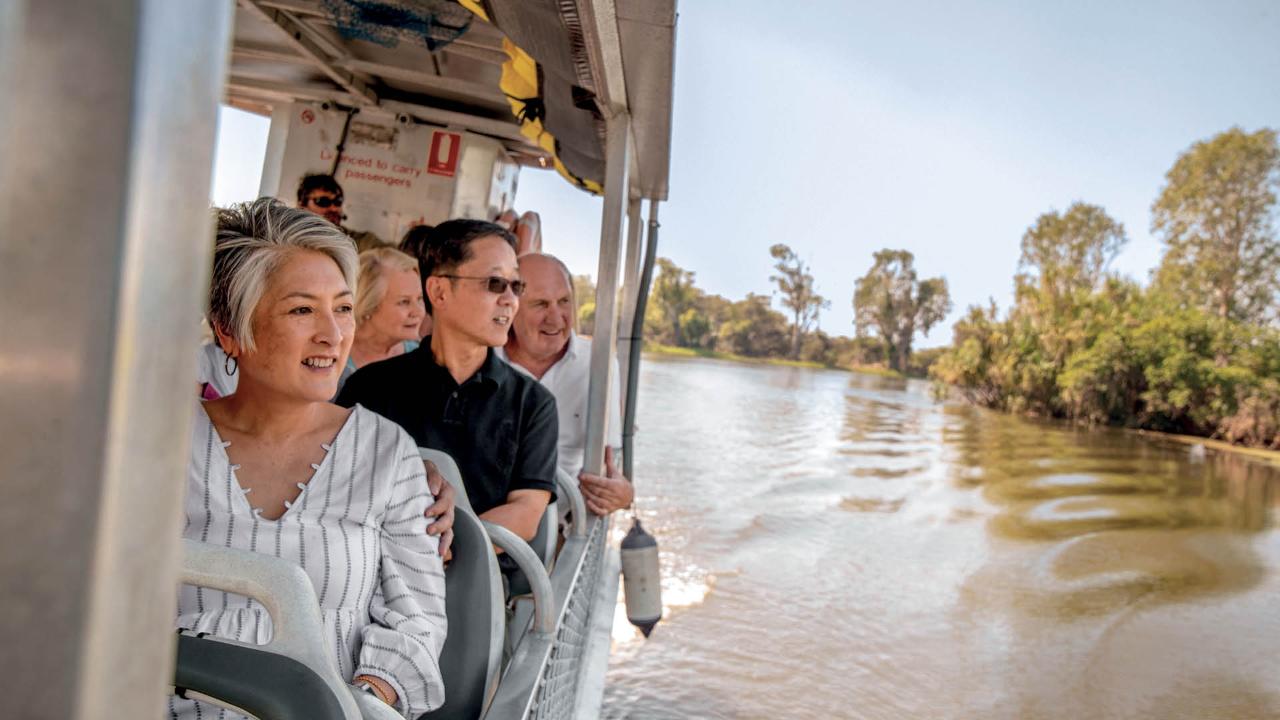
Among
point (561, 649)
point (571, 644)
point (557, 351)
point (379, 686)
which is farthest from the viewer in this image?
point (557, 351)

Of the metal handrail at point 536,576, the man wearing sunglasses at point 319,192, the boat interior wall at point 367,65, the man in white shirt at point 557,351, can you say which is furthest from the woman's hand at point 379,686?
the man wearing sunglasses at point 319,192

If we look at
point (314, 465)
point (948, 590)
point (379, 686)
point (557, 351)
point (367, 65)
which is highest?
point (367, 65)

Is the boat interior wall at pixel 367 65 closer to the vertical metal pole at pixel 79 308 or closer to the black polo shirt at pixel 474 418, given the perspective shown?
the black polo shirt at pixel 474 418

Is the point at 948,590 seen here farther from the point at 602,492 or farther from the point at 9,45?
the point at 9,45

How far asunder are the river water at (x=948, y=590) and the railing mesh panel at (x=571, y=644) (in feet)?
5.64

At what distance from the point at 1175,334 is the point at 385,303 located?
2617cm

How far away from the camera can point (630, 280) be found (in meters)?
3.88

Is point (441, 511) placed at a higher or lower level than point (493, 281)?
lower

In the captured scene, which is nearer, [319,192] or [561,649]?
[561,649]

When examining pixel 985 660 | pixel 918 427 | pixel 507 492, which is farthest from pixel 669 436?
pixel 507 492

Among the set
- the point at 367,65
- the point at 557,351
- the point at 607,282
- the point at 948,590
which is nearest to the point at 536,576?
the point at 607,282

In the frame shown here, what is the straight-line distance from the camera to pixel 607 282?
288 cm

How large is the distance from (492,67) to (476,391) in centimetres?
223

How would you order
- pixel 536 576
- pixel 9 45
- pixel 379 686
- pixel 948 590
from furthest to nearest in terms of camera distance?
1. pixel 948 590
2. pixel 536 576
3. pixel 379 686
4. pixel 9 45
